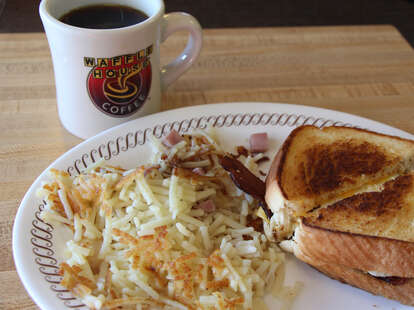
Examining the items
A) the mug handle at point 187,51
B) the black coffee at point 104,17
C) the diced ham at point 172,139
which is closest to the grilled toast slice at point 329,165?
the diced ham at point 172,139

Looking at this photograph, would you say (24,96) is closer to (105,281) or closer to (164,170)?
(164,170)

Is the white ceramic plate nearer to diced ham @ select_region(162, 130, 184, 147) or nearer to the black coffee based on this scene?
diced ham @ select_region(162, 130, 184, 147)

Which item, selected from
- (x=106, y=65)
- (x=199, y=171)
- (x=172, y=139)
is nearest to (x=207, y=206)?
(x=199, y=171)

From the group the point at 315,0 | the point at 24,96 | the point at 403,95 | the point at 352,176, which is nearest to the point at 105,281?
the point at 352,176

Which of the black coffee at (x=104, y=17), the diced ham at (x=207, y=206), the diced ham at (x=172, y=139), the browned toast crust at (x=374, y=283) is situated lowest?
the browned toast crust at (x=374, y=283)

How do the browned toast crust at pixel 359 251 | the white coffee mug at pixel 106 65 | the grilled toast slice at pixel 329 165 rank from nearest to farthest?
the browned toast crust at pixel 359 251, the grilled toast slice at pixel 329 165, the white coffee mug at pixel 106 65

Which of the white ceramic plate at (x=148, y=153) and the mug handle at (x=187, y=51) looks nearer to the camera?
the white ceramic plate at (x=148, y=153)

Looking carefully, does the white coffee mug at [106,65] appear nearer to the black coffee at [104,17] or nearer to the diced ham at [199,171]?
the black coffee at [104,17]
